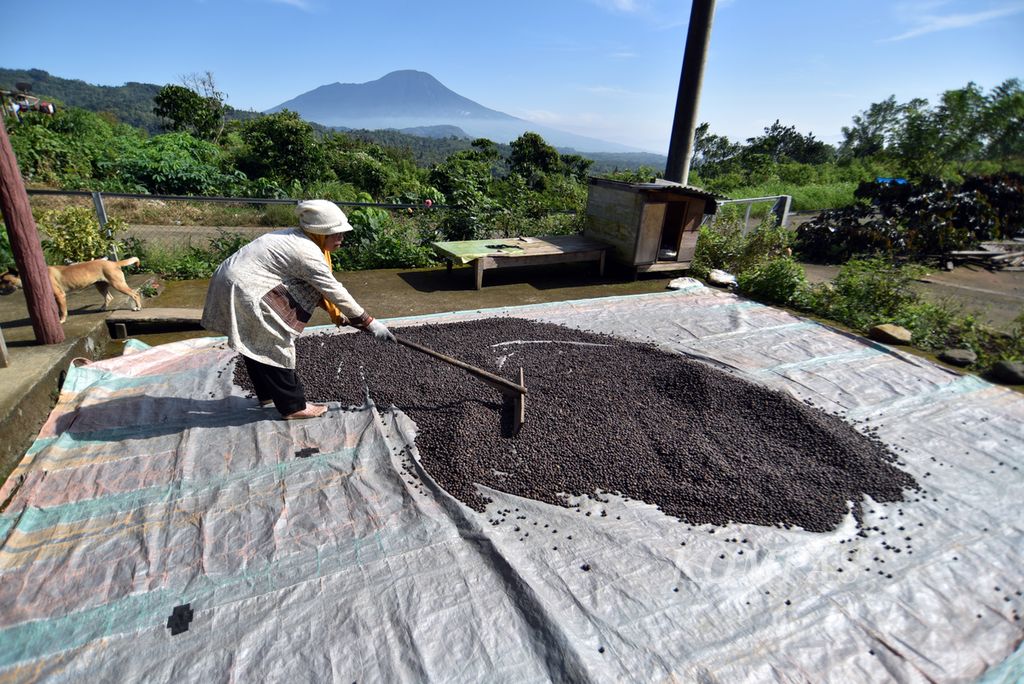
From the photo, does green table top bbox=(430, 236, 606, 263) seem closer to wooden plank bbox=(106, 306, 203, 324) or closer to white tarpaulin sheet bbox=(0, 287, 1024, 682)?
wooden plank bbox=(106, 306, 203, 324)

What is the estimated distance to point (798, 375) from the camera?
153 inches

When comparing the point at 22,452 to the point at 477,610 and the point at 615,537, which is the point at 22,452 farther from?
the point at 615,537

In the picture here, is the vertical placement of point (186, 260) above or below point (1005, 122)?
below

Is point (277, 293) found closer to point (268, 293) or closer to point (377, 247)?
point (268, 293)

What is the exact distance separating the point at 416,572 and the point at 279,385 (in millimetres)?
1435

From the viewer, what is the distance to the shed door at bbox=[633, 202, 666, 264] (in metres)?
6.10

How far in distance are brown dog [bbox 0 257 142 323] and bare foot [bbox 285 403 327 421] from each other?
7.31ft

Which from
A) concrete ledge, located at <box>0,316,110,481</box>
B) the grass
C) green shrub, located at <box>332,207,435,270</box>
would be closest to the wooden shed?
green shrub, located at <box>332,207,435,270</box>

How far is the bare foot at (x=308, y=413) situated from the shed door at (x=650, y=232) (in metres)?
4.44

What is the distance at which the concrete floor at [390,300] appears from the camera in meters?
2.91

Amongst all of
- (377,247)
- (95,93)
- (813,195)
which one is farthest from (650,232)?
(95,93)

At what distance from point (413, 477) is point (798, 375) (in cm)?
304

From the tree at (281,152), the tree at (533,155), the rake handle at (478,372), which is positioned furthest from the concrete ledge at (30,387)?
the tree at (533,155)

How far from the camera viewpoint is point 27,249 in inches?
133
